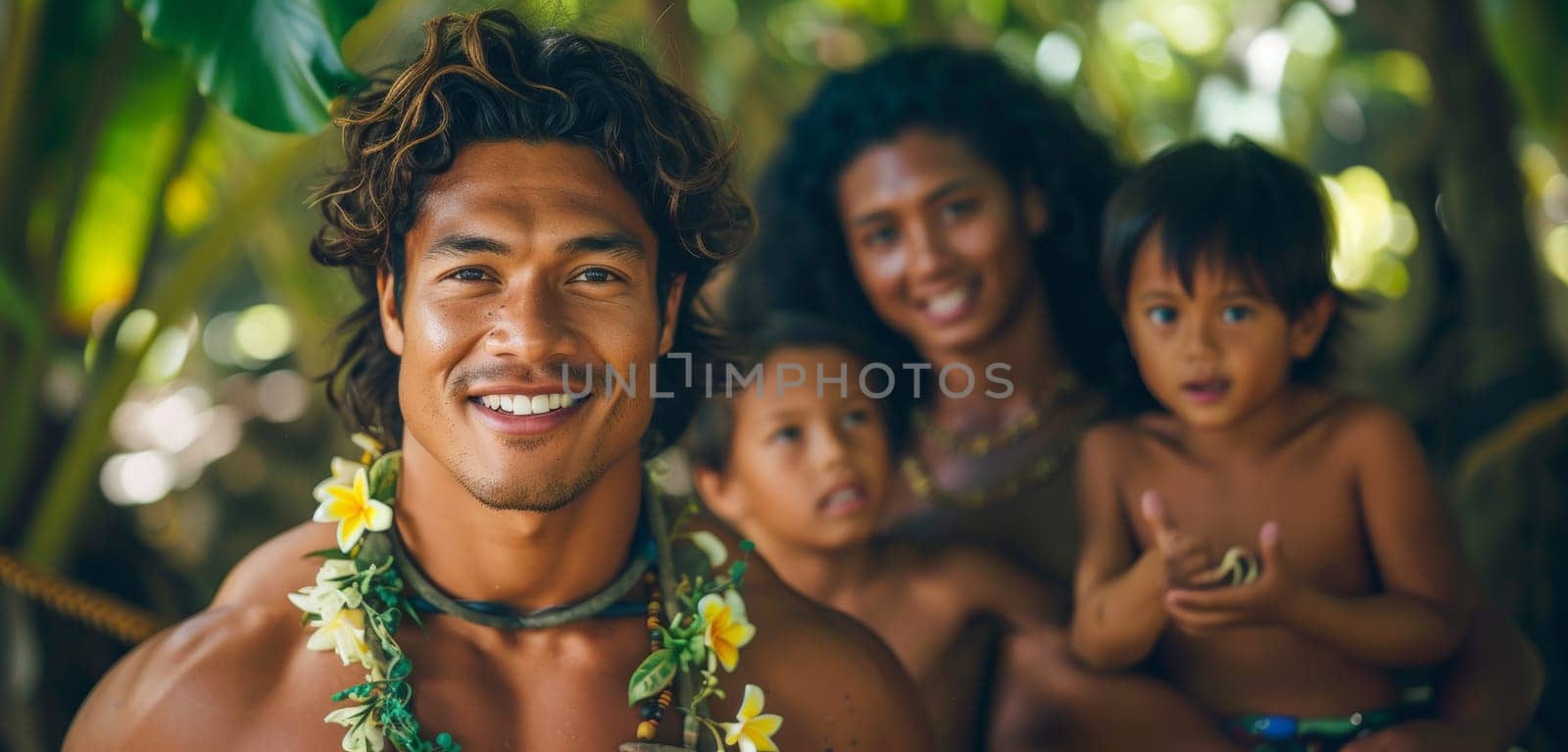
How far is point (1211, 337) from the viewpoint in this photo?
2184mm

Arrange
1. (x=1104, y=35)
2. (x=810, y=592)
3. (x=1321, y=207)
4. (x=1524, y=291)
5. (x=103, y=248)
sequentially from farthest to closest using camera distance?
(x=1104, y=35), (x=1524, y=291), (x=103, y=248), (x=810, y=592), (x=1321, y=207)

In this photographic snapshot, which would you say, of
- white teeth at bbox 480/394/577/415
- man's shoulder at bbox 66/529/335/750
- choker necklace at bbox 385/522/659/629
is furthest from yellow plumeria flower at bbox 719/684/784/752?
man's shoulder at bbox 66/529/335/750

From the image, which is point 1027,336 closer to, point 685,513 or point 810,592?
point 810,592

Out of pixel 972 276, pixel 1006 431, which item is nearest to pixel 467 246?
pixel 972 276

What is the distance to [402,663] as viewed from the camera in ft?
5.98

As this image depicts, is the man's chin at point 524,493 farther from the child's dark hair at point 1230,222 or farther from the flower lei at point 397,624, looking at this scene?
the child's dark hair at point 1230,222

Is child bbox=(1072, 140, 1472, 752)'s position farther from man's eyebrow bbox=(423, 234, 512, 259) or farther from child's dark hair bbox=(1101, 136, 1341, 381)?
man's eyebrow bbox=(423, 234, 512, 259)

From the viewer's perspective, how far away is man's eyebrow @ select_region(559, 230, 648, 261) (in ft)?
5.98

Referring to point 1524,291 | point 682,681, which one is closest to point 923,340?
point 682,681

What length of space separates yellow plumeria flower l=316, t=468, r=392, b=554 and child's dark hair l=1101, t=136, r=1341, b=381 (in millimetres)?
1206

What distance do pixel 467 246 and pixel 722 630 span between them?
62 centimetres

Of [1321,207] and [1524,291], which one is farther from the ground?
[1321,207]

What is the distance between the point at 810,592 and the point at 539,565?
31.8 inches

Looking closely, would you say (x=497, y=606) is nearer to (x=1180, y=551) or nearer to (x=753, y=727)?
(x=753, y=727)
